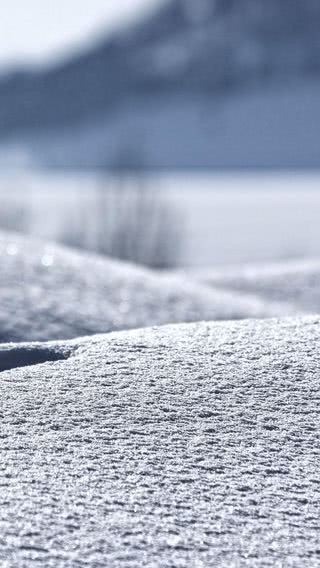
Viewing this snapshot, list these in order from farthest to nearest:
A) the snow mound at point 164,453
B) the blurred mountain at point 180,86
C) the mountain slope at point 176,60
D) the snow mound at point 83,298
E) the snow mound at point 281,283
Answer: the mountain slope at point 176,60, the blurred mountain at point 180,86, the snow mound at point 281,283, the snow mound at point 83,298, the snow mound at point 164,453

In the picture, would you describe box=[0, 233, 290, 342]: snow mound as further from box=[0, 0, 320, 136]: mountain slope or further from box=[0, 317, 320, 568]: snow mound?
box=[0, 0, 320, 136]: mountain slope

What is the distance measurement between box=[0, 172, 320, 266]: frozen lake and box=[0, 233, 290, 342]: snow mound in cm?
774

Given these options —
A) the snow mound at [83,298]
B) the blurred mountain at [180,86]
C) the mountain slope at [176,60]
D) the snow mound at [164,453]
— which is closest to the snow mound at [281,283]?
the snow mound at [83,298]

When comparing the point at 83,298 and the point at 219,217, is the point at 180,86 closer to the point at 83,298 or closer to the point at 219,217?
the point at 219,217

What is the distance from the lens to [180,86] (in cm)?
6794

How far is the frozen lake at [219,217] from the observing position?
11.7 meters

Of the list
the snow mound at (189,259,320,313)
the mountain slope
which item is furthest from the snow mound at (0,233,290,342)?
the mountain slope

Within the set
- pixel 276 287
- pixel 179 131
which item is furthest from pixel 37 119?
pixel 276 287

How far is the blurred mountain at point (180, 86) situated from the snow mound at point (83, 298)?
37696mm

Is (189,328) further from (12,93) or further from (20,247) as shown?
(12,93)

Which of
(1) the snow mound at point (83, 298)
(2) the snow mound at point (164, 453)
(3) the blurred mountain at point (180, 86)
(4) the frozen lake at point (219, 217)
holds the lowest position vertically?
(2) the snow mound at point (164, 453)

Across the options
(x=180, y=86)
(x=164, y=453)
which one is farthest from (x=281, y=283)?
(x=180, y=86)

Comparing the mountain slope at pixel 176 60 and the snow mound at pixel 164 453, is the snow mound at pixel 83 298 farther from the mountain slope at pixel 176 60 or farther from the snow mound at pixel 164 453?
the mountain slope at pixel 176 60

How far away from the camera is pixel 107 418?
122 centimetres
